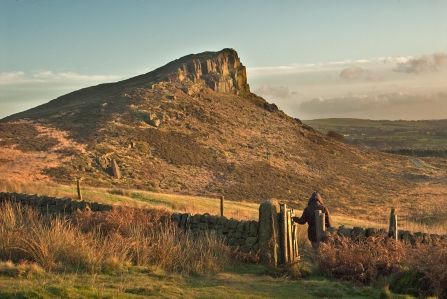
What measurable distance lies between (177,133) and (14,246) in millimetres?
45978

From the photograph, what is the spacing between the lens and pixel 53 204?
1809cm

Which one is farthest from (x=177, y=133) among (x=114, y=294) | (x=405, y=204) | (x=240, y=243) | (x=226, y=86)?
(x=114, y=294)

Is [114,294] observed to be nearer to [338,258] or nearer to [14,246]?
[14,246]

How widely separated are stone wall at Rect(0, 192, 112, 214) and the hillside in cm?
1751

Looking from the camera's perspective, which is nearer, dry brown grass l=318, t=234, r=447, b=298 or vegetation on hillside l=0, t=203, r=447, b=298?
vegetation on hillside l=0, t=203, r=447, b=298

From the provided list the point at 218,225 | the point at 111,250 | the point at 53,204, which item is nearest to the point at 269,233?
the point at 218,225

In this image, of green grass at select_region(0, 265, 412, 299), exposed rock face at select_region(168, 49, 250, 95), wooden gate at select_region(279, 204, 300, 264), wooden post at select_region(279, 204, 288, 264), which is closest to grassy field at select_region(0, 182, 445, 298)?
green grass at select_region(0, 265, 412, 299)

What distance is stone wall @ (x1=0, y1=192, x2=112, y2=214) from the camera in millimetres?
16866

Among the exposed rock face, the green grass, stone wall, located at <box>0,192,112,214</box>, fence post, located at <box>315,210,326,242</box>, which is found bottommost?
the green grass

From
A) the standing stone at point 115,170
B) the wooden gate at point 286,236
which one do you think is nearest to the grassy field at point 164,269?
the wooden gate at point 286,236

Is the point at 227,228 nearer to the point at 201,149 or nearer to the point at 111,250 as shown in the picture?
the point at 111,250

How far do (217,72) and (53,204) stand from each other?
57.3 meters

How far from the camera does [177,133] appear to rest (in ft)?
188

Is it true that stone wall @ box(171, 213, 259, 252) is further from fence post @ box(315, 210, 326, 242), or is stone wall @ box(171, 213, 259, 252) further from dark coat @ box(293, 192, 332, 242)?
fence post @ box(315, 210, 326, 242)
